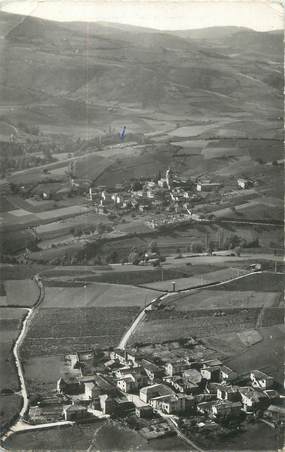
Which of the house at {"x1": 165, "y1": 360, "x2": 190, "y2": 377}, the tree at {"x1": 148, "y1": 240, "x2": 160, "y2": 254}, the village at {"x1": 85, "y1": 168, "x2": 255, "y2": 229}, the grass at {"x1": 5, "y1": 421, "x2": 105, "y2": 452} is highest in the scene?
the village at {"x1": 85, "y1": 168, "x2": 255, "y2": 229}

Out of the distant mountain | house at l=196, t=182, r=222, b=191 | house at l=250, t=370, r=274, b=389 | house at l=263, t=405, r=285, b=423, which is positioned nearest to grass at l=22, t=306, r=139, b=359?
house at l=250, t=370, r=274, b=389

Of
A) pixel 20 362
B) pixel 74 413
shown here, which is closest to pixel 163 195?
pixel 20 362

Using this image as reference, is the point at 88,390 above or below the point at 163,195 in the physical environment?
below

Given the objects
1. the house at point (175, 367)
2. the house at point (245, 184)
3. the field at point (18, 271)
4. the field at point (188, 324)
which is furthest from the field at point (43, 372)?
the house at point (245, 184)

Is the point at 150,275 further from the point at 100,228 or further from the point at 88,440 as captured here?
the point at 88,440

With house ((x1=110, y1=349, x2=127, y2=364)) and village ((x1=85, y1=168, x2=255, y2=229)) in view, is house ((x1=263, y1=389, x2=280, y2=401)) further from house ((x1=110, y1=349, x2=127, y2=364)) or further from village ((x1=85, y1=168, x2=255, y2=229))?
village ((x1=85, y1=168, x2=255, y2=229))

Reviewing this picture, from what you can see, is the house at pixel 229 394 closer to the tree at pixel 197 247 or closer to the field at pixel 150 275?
the field at pixel 150 275

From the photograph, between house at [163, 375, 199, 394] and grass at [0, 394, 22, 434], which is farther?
house at [163, 375, 199, 394]
